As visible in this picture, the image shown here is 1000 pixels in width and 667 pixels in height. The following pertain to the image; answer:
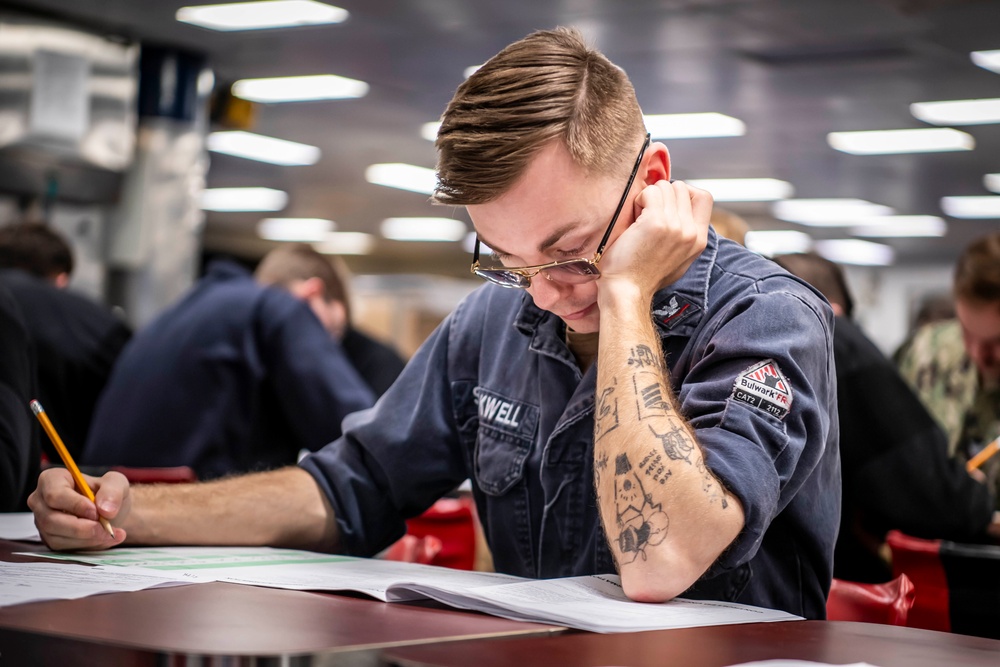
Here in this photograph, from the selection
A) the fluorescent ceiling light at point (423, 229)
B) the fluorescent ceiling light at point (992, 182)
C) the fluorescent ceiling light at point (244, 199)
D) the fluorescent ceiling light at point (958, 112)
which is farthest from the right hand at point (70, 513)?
the fluorescent ceiling light at point (423, 229)

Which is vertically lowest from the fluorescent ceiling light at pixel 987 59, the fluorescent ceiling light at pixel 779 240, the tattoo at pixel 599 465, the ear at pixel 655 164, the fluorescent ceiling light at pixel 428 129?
the fluorescent ceiling light at pixel 779 240

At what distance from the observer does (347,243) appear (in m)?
16.9

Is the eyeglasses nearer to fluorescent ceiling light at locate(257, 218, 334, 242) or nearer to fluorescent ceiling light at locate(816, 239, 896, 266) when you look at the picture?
fluorescent ceiling light at locate(257, 218, 334, 242)

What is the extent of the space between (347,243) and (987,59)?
1162 cm

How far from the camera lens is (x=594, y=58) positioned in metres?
1.58

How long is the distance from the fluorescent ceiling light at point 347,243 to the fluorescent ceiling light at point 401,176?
374cm

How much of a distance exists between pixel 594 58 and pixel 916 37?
16.7 ft

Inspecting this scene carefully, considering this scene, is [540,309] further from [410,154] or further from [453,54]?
[410,154]

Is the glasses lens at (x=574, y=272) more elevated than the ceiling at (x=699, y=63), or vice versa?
the ceiling at (x=699, y=63)

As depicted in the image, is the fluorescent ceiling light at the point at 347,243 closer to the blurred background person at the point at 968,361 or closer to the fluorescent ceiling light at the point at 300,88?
the fluorescent ceiling light at the point at 300,88

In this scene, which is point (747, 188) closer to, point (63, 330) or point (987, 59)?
point (987, 59)

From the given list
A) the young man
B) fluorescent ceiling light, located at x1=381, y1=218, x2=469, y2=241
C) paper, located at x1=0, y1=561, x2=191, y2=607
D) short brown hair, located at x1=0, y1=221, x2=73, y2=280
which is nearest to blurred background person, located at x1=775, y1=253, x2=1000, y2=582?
the young man

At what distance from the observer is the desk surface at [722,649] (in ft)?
3.03

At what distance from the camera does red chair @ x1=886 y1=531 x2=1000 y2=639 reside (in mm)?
2025
